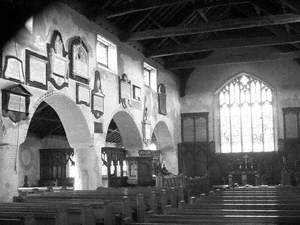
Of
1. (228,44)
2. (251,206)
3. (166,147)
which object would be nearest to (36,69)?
(251,206)

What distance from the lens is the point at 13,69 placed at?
31.0 feet

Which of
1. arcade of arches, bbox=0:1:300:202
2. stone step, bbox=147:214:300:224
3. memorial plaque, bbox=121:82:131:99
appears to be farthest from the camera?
memorial plaque, bbox=121:82:131:99

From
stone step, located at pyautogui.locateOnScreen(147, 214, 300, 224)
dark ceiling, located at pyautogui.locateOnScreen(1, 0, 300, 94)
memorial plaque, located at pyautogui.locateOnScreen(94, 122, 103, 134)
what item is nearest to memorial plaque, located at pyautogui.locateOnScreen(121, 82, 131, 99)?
dark ceiling, located at pyautogui.locateOnScreen(1, 0, 300, 94)

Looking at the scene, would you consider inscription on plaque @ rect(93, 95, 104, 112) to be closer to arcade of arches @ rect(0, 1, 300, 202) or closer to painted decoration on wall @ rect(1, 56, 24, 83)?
arcade of arches @ rect(0, 1, 300, 202)

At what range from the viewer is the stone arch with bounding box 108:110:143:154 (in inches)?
620

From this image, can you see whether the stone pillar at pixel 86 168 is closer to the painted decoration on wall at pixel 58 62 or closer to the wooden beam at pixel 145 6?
the painted decoration on wall at pixel 58 62

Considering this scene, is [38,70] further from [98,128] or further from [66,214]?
[66,214]

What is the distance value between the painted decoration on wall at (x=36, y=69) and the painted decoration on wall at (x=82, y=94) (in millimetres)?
1441

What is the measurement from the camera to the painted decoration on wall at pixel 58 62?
1088cm

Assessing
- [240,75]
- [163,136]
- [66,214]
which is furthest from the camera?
[240,75]

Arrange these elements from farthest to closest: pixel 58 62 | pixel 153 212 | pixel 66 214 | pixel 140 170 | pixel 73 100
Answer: pixel 140 170 < pixel 73 100 < pixel 58 62 < pixel 153 212 < pixel 66 214

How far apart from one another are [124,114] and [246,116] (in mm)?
7821

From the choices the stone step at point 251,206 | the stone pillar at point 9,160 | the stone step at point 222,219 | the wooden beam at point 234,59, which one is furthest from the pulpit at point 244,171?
the stone step at point 222,219

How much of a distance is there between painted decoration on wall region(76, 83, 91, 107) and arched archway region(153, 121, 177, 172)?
7.94 meters
